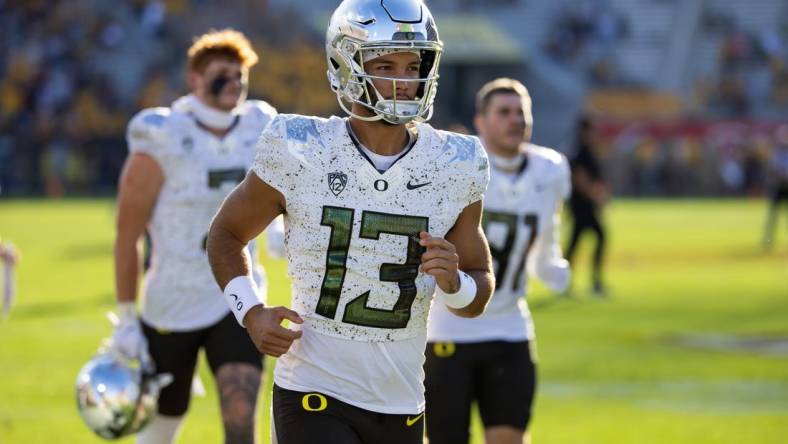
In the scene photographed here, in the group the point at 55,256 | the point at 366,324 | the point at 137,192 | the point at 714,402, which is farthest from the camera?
the point at 55,256

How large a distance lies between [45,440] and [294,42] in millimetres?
28738

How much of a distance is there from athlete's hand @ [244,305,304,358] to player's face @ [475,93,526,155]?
8.58ft

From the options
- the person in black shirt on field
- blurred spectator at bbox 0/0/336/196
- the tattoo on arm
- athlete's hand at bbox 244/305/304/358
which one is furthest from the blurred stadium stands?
athlete's hand at bbox 244/305/304/358

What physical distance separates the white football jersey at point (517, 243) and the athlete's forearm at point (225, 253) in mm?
2024

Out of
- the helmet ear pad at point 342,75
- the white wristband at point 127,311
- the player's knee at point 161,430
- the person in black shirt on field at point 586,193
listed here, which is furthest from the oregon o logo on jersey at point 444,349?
the person in black shirt on field at point 586,193

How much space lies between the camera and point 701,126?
36.4 meters

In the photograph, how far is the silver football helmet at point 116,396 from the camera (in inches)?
228

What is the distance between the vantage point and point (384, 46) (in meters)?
3.99

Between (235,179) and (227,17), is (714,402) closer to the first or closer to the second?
(235,179)

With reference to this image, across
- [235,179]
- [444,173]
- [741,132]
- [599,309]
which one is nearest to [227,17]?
[741,132]

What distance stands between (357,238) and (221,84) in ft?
7.44

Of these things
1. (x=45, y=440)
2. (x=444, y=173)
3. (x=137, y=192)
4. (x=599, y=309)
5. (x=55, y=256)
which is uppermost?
(x=444, y=173)

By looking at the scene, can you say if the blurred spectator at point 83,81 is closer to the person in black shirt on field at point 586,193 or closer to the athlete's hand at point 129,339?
the person in black shirt on field at point 586,193

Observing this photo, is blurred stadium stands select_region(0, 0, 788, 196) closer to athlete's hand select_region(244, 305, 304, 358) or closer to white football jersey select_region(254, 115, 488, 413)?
white football jersey select_region(254, 115, 488, 413)
